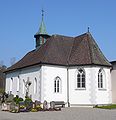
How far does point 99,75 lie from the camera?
107 feet

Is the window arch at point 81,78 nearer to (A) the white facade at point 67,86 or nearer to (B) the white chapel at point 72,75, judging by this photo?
(B) the white chapel at point 72,75

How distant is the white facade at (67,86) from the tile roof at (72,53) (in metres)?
0.81

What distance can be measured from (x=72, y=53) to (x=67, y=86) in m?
5.02

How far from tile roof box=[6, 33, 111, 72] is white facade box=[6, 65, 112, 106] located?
2.65 feet

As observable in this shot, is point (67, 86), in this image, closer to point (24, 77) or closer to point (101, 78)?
point (101, 78)

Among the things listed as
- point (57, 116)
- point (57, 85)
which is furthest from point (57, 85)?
point (57, 116)

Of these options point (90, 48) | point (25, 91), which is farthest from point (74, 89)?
point (25, 91)

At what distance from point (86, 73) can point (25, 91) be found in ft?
35.1

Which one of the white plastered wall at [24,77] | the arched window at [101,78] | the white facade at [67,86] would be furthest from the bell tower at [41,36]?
the arched window at [101,78]

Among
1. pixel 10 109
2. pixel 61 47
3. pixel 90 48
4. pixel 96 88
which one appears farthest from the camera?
pixel 61 47

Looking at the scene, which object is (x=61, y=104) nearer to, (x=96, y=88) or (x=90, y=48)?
(x=96, y=88)

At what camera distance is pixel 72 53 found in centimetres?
3519

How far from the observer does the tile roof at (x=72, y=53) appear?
108ft

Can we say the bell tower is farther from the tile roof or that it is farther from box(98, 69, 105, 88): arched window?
box(98, 69, 105, 88): arched window
